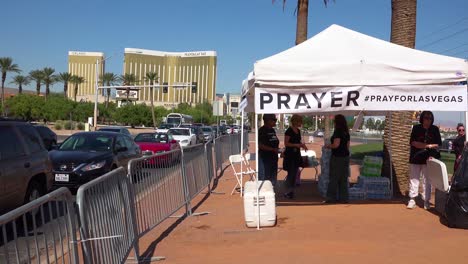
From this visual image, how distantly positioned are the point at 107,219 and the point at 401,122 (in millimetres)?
7837

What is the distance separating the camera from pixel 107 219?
5000mm

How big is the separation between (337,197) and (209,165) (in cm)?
422

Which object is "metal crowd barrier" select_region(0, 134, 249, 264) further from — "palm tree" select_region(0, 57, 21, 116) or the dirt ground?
"palm tree" select_region(0, 57, 21, 116)

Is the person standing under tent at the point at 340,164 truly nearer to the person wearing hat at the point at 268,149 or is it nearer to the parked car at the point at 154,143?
the person wearing hat at the point at 268,149

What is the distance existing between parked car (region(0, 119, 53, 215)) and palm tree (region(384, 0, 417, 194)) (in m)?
7.00

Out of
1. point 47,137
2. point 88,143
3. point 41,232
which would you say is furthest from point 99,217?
point 47,137

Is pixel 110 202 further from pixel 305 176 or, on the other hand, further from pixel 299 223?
pixel 305 176

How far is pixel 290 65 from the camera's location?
840cm

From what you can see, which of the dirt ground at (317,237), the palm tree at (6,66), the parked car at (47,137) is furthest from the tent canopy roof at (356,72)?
the palm tree at (6,66)

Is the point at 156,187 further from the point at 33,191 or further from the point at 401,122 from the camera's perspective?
the point at 401,122

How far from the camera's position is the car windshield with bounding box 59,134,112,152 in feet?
42.8

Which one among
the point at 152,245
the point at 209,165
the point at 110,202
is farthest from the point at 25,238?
the point at 209,165

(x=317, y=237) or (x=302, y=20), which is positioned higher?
(x=302, y=20)

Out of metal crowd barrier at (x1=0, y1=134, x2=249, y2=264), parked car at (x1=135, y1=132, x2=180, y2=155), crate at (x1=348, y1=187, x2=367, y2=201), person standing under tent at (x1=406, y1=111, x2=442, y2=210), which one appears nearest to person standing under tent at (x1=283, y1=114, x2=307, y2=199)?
crate at (x1=348, y1=187, x2=367, y2=201)
